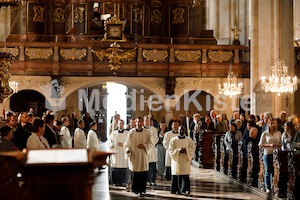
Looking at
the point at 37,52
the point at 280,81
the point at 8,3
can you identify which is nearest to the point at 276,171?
the point at 8,3

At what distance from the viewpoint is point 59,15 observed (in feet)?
96.8

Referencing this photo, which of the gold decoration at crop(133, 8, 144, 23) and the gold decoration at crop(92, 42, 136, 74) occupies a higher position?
the gold decoration at crop(133, 8, 144, 23)

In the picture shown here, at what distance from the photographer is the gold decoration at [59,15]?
29.5 m

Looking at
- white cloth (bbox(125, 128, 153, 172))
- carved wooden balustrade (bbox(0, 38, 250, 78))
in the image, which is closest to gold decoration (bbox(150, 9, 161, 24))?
carved wooden balustrade (bbox(0, 38, 250, 78))

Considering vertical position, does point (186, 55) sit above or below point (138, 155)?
above

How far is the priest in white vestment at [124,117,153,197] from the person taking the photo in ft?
46.4

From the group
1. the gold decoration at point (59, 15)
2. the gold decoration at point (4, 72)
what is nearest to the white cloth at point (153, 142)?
the gold decoration at point (4, 72)

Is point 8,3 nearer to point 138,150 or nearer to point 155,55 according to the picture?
point 138,150

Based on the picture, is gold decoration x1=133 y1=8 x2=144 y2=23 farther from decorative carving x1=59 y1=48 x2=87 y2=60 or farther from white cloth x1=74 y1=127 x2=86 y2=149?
white cloth x1=74 y1=127 x2=86 y2=149

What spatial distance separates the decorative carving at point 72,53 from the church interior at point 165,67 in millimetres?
40

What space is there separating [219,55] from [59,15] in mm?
8115

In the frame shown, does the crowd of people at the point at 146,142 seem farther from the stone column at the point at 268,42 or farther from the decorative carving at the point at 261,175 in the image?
the stone column at the point at 268,42

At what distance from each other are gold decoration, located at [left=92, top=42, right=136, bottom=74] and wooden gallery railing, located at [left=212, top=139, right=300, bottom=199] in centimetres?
809

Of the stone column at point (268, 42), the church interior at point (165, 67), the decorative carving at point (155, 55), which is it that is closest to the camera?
the church interior at point (165, 67)
